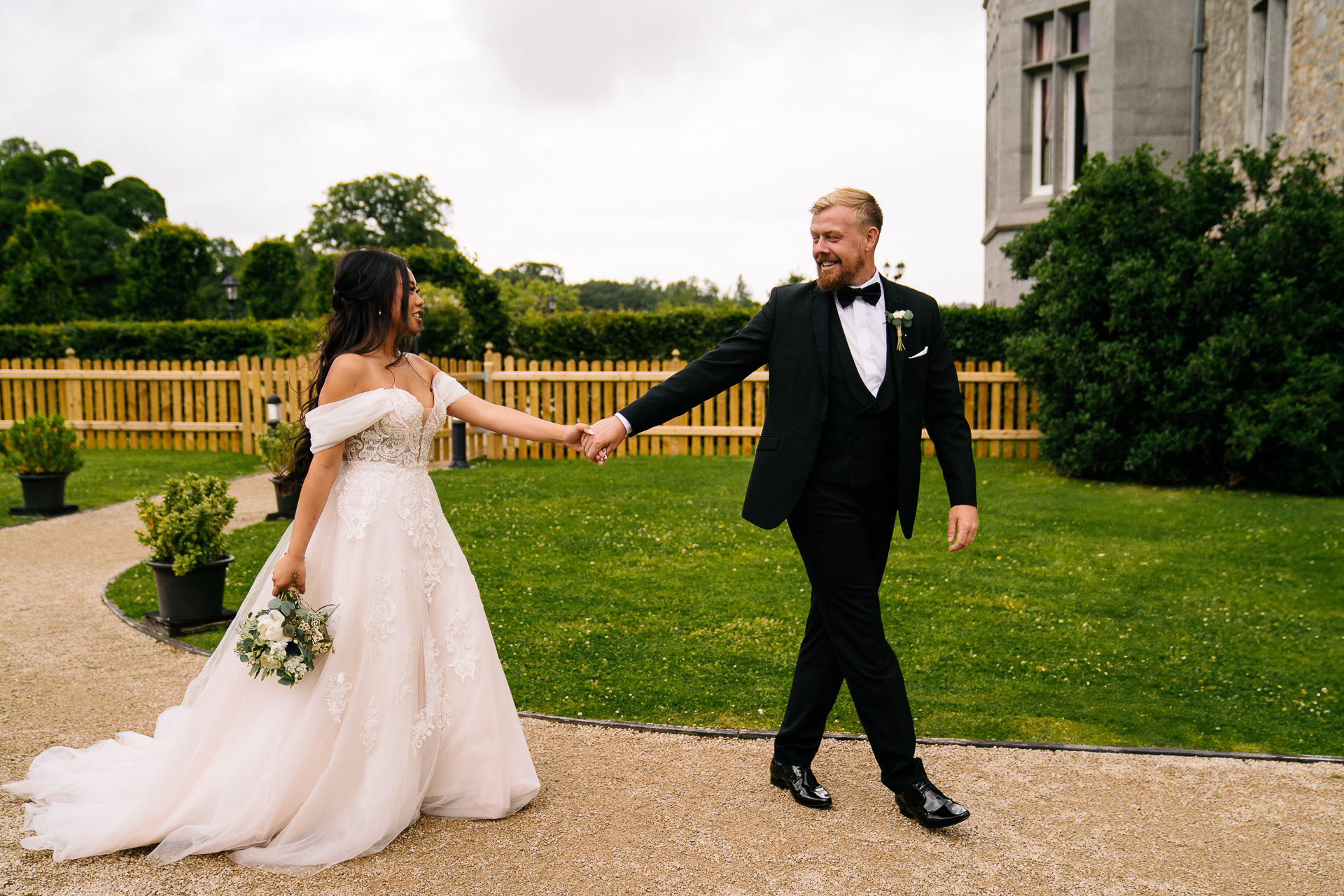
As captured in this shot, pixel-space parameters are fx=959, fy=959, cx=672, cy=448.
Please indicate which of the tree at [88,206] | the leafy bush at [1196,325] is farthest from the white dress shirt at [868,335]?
Result: the tree at [88,206]

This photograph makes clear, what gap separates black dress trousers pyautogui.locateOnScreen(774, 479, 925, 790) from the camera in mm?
3377

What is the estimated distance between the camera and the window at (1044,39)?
1694cm

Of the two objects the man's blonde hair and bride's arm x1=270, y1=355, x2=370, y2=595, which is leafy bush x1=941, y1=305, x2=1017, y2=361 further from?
bride's arm x1=270, y1=355, x2=370, y2=595

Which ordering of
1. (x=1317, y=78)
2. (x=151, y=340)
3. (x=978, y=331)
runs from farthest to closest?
(x=151, y=340) → (x=978, y=331) → (x=1317, y=78)

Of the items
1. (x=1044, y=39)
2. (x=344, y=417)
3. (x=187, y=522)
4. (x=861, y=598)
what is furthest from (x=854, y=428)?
(x=1044, y=39)

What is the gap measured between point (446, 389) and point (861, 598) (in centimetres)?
175

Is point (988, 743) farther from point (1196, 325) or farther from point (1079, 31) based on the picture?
point (1079, 31)

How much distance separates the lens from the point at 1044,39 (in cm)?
1722

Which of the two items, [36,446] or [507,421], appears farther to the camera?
[36,446]

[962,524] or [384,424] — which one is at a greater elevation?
[384,424]

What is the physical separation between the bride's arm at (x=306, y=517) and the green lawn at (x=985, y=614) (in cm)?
165

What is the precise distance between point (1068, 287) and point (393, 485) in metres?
10.9

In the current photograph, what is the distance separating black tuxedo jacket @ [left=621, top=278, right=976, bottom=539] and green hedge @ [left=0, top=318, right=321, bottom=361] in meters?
14.8

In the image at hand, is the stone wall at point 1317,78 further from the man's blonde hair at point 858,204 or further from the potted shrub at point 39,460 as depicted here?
the potted shrub at point 39,460
